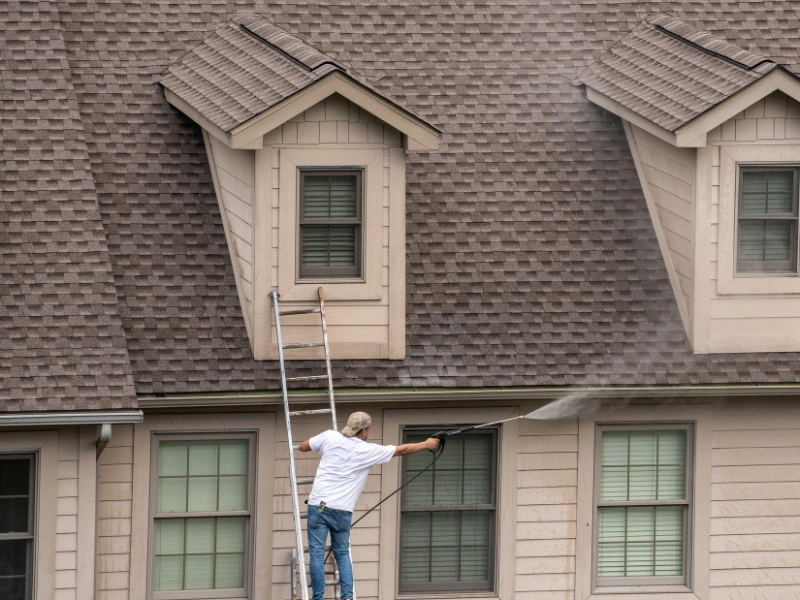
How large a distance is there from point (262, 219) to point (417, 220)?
6.53ft

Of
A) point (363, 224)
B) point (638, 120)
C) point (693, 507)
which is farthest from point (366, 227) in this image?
point (693, 507)

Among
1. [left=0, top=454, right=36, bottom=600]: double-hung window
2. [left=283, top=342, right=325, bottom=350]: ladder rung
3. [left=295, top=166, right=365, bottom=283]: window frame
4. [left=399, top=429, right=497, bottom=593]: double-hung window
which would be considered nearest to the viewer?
[left=0, top=454, right=36, bottom=600]: double-hung window

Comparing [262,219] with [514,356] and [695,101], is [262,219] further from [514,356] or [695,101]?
[695,101]

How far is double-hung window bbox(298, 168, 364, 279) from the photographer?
16.5 metres

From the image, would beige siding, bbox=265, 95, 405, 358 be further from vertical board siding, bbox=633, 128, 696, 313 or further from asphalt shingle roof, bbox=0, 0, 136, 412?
vertical board siding, bbox=633, 128, 696, 313

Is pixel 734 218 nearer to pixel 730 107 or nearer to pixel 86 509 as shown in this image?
pixel 730 107

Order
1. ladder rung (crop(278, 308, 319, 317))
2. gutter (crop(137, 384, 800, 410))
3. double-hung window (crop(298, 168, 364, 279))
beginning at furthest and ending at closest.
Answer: double-hung window (crop(298, 168, 364, 279)), ladder rung (crop(278, 308, 319, 317)), gutter (crop(137, 384, 800, 410))

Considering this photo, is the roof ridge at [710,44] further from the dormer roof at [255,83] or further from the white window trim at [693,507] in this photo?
the white window trim at [693,507]

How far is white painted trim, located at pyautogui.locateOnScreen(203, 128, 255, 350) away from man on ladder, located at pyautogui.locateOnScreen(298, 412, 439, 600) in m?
1.94

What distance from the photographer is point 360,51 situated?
1850cm

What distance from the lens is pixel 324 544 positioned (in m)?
14.8

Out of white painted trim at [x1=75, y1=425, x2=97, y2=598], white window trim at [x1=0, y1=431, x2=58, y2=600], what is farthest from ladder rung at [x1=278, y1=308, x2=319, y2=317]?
white window trim at [x1=0, y1=431, x2=58, y2=600]

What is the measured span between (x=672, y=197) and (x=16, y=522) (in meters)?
7.49

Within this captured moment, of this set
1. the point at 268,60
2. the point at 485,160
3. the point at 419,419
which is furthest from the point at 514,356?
the point at 268,60
